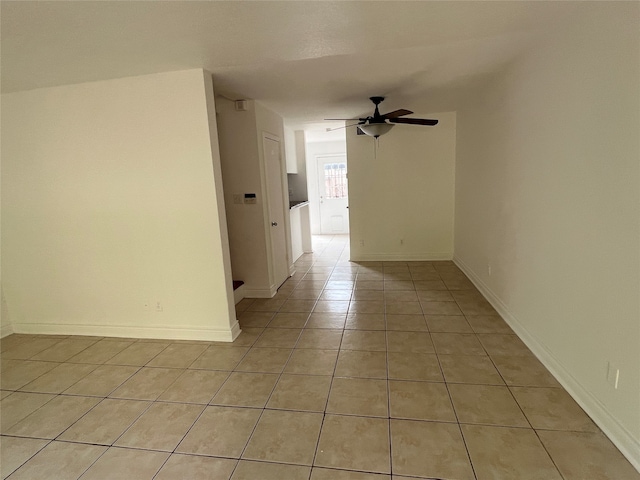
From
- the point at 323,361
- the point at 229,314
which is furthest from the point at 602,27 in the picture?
the point at 229,314

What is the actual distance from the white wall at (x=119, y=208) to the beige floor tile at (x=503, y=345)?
7.27ft

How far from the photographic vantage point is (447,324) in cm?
307

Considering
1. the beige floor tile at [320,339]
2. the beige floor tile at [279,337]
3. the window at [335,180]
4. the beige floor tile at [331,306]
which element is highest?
the window at [335,180]

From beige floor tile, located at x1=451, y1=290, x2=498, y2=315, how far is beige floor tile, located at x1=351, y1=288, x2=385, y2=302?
841 mm

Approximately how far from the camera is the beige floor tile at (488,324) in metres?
2.90

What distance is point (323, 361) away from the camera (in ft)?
8.38

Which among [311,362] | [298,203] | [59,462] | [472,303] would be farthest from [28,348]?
[472,303]

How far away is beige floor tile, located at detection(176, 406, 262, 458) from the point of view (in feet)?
5.76

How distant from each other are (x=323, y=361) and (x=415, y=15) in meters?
2.39

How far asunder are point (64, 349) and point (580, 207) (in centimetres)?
419

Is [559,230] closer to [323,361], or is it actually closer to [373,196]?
[323,361]

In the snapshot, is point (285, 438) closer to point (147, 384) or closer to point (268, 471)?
point (268, 471)

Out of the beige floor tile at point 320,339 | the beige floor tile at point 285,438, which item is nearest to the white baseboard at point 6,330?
the beige floor tile at point 320,339

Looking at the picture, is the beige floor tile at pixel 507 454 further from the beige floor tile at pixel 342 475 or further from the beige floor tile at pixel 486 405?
the beige floor tile at pixel 342 475
